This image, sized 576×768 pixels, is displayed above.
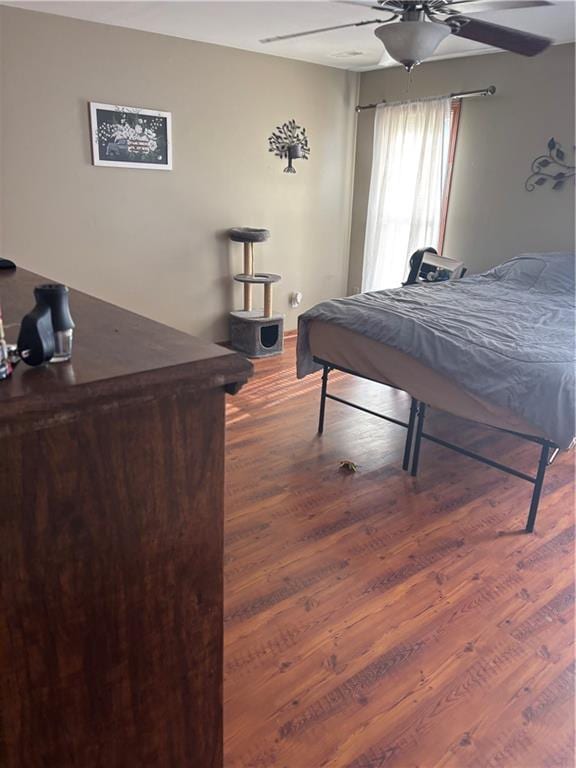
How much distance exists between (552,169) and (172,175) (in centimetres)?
282

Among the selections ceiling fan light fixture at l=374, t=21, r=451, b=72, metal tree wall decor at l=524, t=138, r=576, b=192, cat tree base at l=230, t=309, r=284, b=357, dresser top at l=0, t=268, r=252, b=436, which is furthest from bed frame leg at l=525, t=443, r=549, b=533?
cat tree base at l=230, t=309, r=284, b=357

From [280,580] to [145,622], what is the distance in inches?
50.1

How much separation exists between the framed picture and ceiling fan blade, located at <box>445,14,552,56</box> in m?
2.44

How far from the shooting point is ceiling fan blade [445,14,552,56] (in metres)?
2.28

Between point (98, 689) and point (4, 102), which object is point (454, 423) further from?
point (4, 102)

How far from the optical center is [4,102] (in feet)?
11.5

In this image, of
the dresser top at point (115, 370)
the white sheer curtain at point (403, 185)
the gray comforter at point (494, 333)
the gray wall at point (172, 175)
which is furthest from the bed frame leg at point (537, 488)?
the gray wall at point (172, 175)

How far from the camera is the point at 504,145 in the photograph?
4.39 meters

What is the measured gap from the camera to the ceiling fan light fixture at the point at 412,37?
2.02 meters

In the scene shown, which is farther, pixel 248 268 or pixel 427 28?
pixel 248 268

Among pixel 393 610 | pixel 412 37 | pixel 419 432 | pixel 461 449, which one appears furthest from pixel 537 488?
pixel 412 37

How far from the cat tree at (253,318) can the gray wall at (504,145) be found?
1.61 meters

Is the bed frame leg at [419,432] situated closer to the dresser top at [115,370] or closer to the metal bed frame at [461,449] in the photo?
the metal bed frame at [461,449]

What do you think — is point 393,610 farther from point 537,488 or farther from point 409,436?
point 409,436
